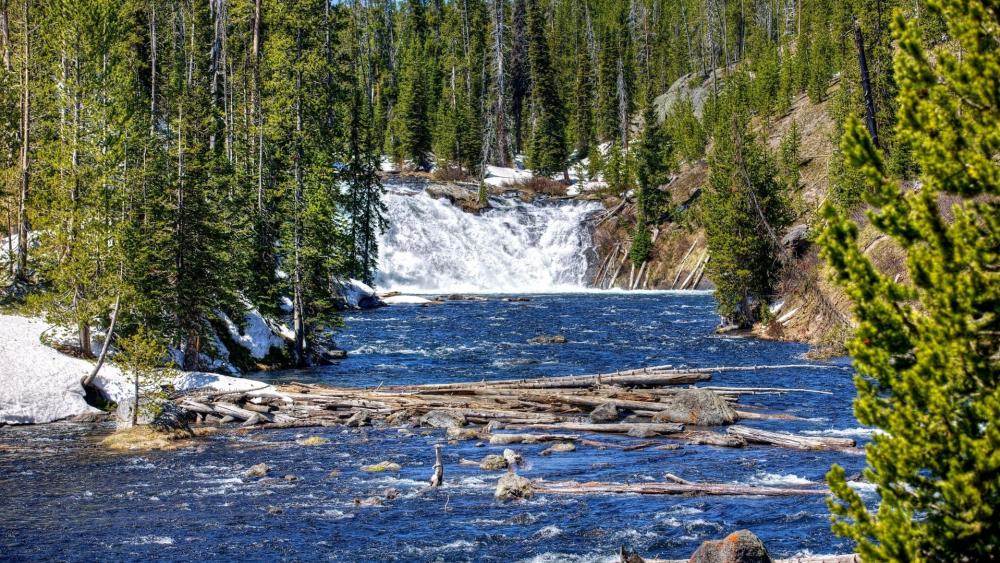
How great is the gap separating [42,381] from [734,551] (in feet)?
71.8

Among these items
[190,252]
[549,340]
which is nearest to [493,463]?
[190,252]

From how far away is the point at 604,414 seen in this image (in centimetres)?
2302

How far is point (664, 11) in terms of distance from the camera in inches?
6166

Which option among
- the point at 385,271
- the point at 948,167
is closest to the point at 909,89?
the point at 948,167

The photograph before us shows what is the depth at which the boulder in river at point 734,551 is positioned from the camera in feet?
35.0

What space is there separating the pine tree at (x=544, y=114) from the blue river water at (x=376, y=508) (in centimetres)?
7076

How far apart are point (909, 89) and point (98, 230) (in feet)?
80.9

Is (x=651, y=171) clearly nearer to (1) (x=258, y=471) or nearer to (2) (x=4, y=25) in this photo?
(2) (x=4, y=25)

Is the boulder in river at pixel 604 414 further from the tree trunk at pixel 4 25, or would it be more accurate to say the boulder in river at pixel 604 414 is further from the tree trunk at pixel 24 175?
the tree trunk at pixel 4 25

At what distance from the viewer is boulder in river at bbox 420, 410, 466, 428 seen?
23281 mm

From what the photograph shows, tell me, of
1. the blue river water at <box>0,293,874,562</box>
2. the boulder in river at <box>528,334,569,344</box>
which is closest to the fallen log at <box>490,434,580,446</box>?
the blue river water at <box>0,293,874,562</box>

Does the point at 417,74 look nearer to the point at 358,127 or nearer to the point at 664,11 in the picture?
the point at 358,127

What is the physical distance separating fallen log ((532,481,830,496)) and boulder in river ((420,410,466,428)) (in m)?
6.71

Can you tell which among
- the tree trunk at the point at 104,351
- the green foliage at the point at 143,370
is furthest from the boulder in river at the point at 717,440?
the tree trunk at the point at 104,351
